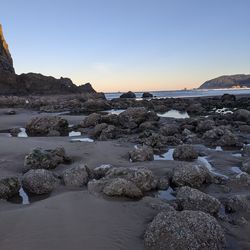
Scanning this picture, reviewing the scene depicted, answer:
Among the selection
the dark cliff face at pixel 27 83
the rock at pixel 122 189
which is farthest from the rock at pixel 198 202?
the dark cliff face at pixel 27 83

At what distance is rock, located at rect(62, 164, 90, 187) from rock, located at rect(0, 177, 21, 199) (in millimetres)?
901

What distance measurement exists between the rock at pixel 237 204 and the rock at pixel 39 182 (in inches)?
118

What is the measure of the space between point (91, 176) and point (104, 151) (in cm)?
272

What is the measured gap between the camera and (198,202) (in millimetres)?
5297

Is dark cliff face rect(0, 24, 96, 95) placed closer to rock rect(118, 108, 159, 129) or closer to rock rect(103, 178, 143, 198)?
rock rect(118, 108, 159, 129)

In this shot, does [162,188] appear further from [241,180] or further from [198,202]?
[241,180]

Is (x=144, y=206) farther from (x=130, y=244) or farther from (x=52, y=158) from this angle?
(x=52, y=158)

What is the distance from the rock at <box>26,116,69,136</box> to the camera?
15.2m

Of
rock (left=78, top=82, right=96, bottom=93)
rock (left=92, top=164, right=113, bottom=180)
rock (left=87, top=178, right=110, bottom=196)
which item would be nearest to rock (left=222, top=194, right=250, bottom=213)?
rock (left=87, top=178, right=110, bottom=196)

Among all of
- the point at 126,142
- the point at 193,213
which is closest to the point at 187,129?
the point at 126,142

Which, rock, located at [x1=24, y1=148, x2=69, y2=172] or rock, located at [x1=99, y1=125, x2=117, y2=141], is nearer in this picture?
rock, located at [x1=24, y1=148, x2=69, y2=172]

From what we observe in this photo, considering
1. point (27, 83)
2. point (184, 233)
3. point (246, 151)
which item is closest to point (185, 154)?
point (246, 151)

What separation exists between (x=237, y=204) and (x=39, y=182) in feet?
11.0

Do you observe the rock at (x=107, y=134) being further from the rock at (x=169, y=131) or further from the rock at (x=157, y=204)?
the rock at (x=157, y=204)
